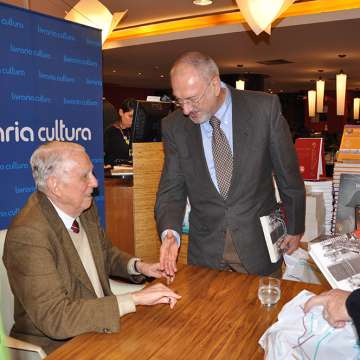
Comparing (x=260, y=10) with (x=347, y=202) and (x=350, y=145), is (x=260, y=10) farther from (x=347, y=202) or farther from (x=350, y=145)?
(x=347, y=202)

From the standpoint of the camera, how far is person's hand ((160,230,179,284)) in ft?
5.88

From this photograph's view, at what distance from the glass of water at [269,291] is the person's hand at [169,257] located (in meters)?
0.36

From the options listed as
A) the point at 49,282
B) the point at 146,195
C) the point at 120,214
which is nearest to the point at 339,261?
the point at 49,282

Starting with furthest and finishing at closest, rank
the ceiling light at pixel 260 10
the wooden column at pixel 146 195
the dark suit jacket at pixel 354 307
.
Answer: the ceiling light at pixel 260 10, the wooden column at pixel 146 195, the dark suit jacket at pixel 354 307

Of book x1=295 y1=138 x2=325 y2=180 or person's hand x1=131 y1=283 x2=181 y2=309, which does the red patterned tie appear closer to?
person's hand x1=131 y1=283 x2=181 y2=309

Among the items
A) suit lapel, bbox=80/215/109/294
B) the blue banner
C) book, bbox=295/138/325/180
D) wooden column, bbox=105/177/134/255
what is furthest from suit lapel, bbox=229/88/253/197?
wooden column, bbox=105/177/134/255

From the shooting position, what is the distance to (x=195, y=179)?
6.87 ft

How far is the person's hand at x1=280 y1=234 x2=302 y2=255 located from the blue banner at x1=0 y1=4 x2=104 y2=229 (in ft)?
4.88

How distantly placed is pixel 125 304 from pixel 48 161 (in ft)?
2.09

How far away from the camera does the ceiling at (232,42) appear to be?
6410mm

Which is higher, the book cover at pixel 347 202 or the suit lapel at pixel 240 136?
the suit lapel at pixel 240 136

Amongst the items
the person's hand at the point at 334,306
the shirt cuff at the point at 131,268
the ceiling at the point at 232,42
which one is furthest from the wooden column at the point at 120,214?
the ceiling at the point at 232,42

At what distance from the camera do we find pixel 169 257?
1.83 m

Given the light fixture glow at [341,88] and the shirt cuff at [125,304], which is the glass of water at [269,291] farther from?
the light fixture glow at [341,88]
